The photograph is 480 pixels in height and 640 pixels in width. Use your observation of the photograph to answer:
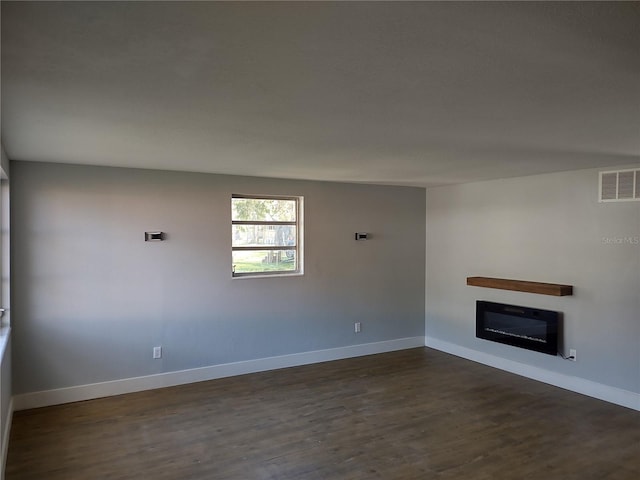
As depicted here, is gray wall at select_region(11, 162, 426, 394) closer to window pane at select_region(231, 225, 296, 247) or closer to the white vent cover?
window pane at select_region(231, 225, 296, 247)

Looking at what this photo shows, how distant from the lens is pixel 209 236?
4922mm

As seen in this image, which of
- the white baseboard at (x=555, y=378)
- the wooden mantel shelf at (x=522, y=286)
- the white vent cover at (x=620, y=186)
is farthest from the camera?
the wooden mantel shelf at (x=522, y=286)

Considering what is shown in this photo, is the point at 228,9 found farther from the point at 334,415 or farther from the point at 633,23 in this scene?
the point at 334,415

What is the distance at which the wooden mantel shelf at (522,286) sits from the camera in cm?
455

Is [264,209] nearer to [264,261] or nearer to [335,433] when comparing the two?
Answer: [264,261]

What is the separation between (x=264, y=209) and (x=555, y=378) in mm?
3710

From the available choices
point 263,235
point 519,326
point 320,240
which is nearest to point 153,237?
point 263,235

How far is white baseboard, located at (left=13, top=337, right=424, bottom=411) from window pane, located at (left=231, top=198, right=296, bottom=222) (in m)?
1.67

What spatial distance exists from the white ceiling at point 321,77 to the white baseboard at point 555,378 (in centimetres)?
235

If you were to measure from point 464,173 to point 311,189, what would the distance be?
1.81 meters

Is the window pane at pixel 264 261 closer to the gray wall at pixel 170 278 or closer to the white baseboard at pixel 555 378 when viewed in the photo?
the gray wall at pixel 170 278

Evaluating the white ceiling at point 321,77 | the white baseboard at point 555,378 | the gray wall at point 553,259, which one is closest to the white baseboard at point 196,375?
the white baseboard at point 555,378

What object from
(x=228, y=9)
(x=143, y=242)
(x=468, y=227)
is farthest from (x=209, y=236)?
(x=228, y=9)

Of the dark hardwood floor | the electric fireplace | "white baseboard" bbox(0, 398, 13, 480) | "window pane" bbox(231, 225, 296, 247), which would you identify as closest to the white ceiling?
"window pane" bbox(231, 225, 296, 247)
